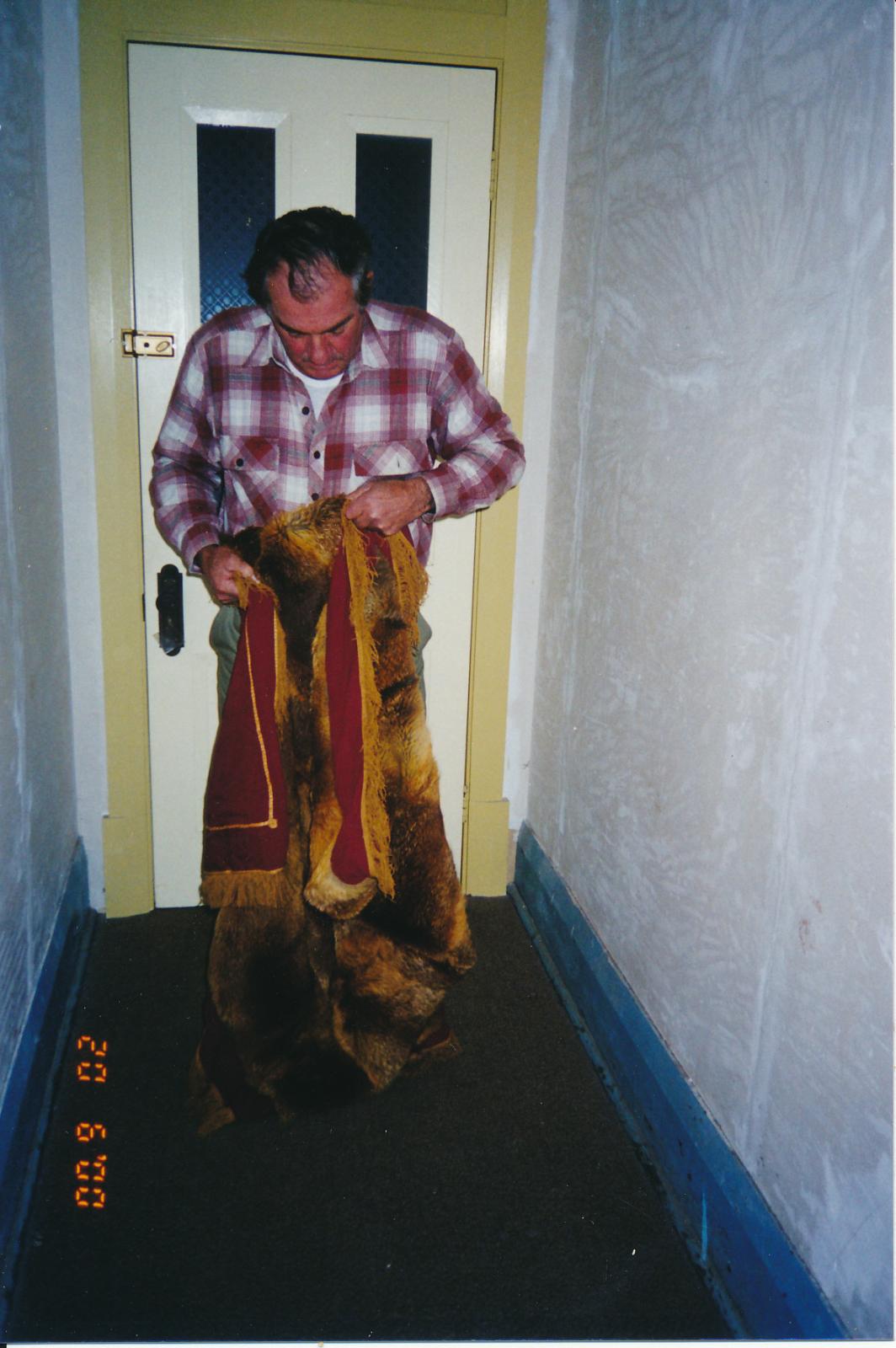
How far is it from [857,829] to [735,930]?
359 millimetres

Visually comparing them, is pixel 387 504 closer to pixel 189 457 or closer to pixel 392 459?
pixel 392 459

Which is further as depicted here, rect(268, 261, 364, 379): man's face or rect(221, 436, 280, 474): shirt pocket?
rect(221, 436, 280, 474): shirt pocket

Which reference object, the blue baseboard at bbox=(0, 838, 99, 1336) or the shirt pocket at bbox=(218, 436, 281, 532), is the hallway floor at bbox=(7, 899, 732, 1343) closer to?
the blue baseboard at bbox=(0, 838, 99, 1336)

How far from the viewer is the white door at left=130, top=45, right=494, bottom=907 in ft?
6.33

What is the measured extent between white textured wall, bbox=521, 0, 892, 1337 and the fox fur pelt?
1.36 feet

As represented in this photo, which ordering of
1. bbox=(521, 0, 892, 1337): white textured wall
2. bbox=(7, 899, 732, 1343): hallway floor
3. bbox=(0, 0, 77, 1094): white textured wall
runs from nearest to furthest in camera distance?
bbox=(521, 0, 892, 1337): white textured wall
bbox=(7, 899, 732, 1343): hallway floor
bbox=(0, 0, 77, 1094): white textured wall

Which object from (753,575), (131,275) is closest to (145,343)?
(131,275)

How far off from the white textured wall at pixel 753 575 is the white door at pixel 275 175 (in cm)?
30

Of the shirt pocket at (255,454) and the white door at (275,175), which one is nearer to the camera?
the shirt pocket at (255,454)

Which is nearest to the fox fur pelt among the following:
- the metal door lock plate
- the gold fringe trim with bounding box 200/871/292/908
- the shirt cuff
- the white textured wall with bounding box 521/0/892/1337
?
the gold fringe trim with bounding box 200/871/292/908

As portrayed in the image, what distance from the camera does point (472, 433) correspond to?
1.83 metres

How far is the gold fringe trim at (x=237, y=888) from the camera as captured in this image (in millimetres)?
1520

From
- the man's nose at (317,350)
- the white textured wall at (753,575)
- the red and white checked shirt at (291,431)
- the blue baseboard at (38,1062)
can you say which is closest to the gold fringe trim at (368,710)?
the red and white checked shirt at (291,431)

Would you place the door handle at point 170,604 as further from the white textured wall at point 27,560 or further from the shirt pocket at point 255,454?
the shirt pocket at point 255,454
